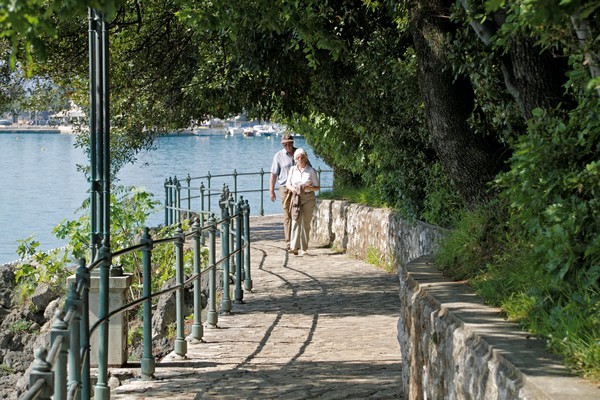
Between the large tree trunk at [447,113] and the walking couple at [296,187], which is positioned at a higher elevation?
the large tree trunk at [447,113]

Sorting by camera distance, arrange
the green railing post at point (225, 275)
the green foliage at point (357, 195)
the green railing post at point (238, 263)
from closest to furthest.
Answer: the green railing post at point (225, 275) → the green railing post at point (238, 263) → the green foliage at point (357, 195)

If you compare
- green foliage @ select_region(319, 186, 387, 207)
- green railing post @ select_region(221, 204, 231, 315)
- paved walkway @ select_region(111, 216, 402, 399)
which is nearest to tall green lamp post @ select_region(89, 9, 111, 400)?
paved walkway @ select_region(111, 216, 402, 399)

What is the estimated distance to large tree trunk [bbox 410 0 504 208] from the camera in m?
9.81

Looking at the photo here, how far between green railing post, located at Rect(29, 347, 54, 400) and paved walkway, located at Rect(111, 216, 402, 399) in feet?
14.1

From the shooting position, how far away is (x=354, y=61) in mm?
15055

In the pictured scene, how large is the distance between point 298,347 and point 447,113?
2.51m

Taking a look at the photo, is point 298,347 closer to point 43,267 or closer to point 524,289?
point 524,289

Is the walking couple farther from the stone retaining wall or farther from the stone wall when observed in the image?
the stone retaining wall

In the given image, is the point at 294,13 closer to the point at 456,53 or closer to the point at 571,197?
the point at 456,53

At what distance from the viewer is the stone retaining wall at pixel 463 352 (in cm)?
458

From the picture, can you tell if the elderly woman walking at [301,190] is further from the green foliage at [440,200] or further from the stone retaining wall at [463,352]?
the stone retaining wall at [463,352]

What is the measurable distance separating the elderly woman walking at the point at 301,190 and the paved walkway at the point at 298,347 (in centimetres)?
159

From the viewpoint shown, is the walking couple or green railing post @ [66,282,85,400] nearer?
green railing post @ [66,282,85,400]

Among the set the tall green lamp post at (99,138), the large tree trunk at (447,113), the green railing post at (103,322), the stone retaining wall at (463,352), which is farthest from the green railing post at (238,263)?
the green railing post at (103,322)
